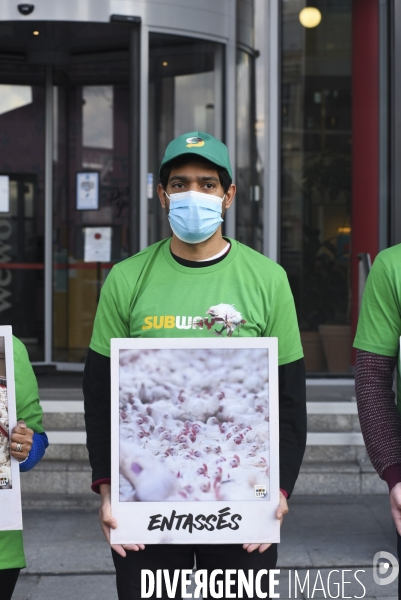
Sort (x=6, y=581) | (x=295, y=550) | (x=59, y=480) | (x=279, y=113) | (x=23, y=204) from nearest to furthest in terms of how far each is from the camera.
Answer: (x=6, y=581) < (x=295, y=550) < (x=59, y=480) < (x=279, y=113) < (x=23, y=204)

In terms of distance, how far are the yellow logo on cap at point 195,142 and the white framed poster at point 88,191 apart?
21.6 ft

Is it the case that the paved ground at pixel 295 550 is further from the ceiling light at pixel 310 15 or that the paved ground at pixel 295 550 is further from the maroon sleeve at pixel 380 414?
the ceiling light at pixel 310 15

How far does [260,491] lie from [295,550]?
10.2 feet

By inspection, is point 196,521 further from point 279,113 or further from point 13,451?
point 279,113

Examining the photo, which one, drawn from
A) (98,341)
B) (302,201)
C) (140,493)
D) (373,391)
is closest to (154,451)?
(140,493)

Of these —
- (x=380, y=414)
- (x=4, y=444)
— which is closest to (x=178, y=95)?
(x=4, y=444)

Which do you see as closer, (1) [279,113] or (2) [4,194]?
(1) [279,113]

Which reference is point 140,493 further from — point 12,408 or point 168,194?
point 168,194

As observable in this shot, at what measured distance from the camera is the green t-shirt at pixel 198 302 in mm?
2443

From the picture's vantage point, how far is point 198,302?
8.05 ft

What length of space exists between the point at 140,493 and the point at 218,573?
1.13 feet

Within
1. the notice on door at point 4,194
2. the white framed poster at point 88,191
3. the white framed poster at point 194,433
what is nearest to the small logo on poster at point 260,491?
the white framed poster at point 194,433

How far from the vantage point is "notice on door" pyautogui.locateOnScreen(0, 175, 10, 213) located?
29.7 ft

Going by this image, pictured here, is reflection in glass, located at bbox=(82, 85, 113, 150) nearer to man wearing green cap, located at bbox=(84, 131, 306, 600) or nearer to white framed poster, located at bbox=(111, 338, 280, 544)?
man wearing green cap, located at bbox=(84, 131, 306, 600)
